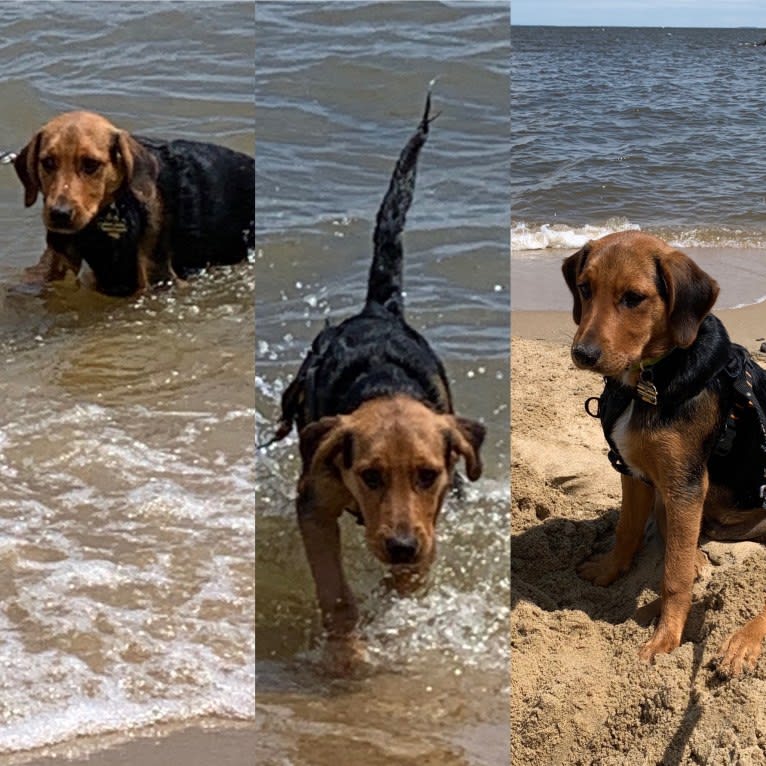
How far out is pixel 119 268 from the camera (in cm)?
626

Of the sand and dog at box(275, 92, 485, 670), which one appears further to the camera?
the sand

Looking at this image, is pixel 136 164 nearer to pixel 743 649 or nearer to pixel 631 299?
pixel 631 299

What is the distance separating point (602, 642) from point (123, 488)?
6.27 feet

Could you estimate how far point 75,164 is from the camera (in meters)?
5.80

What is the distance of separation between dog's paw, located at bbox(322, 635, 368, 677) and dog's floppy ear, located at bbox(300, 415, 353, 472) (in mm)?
447

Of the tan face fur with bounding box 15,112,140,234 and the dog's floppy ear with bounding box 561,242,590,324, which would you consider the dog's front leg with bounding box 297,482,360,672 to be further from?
the tan face fur with bounding box 15,112,140,234

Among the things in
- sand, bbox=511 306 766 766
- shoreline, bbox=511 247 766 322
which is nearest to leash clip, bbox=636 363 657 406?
sand, bbox=511 306 766 766

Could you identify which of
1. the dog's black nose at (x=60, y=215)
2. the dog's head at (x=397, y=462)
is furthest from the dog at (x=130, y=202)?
the dog's head at (x=397, y=462)

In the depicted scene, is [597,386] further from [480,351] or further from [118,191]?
[480,351]

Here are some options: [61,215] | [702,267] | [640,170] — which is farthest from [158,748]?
[640,170]

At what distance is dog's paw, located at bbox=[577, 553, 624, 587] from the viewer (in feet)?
13.4

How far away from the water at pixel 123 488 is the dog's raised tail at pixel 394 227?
140 centimetres

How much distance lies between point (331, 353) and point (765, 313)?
5.75m

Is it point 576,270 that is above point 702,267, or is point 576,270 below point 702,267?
above
